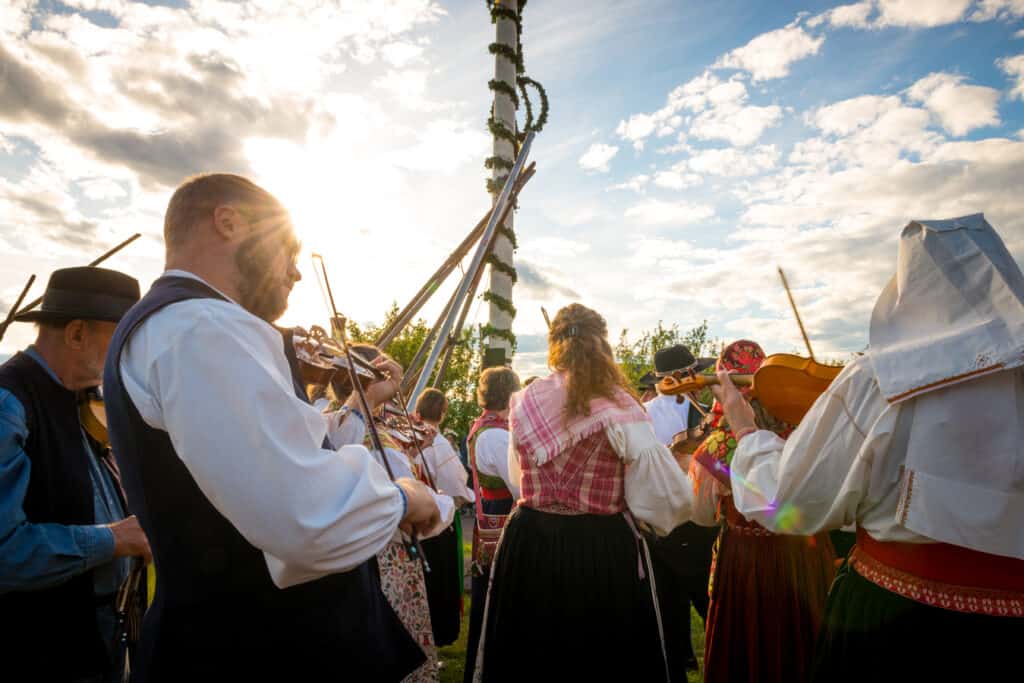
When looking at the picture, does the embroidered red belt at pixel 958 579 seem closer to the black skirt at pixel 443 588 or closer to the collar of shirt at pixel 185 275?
the collar of shirt at pixel 185 275

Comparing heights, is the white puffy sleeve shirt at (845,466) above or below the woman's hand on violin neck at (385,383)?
below

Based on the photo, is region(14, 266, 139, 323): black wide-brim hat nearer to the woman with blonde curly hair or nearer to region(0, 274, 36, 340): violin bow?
region(0, 274, 36, 340): violin bow

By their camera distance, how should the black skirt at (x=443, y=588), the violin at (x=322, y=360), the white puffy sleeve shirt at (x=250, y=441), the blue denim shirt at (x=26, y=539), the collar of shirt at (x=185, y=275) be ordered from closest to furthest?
the white puffy sleeve shirt at (x=250, y=441) < the collar of shirt at (x=185, y=275) < the blue denim shirt at (x=26, y=539) < the violin at (x=322, y=360) < the black skirt at (x=443, y=588)

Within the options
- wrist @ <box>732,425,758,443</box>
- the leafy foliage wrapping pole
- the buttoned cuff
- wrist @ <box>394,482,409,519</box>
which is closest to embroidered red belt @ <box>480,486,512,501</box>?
wrist @ <box>732,425,758,443</box>

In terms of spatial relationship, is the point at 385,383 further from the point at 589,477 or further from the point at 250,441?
the point at 250,441

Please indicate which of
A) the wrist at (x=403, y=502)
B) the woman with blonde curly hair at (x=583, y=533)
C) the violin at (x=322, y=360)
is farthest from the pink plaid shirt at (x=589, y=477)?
the wrist at (x=403, y=502)

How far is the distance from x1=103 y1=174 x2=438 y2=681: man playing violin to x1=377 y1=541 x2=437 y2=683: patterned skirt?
1.56 m

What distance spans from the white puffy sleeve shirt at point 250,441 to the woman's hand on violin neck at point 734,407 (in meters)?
1.66

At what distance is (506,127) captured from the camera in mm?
7785

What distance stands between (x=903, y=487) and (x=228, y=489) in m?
1.84

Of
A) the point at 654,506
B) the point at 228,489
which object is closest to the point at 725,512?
the point at 654,506

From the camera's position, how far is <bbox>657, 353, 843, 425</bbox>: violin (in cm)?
240

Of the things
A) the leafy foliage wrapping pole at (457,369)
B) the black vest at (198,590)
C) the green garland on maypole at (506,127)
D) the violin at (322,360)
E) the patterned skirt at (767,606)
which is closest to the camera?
the black vest at (198,590)

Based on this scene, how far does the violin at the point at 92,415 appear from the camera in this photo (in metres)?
2.37
